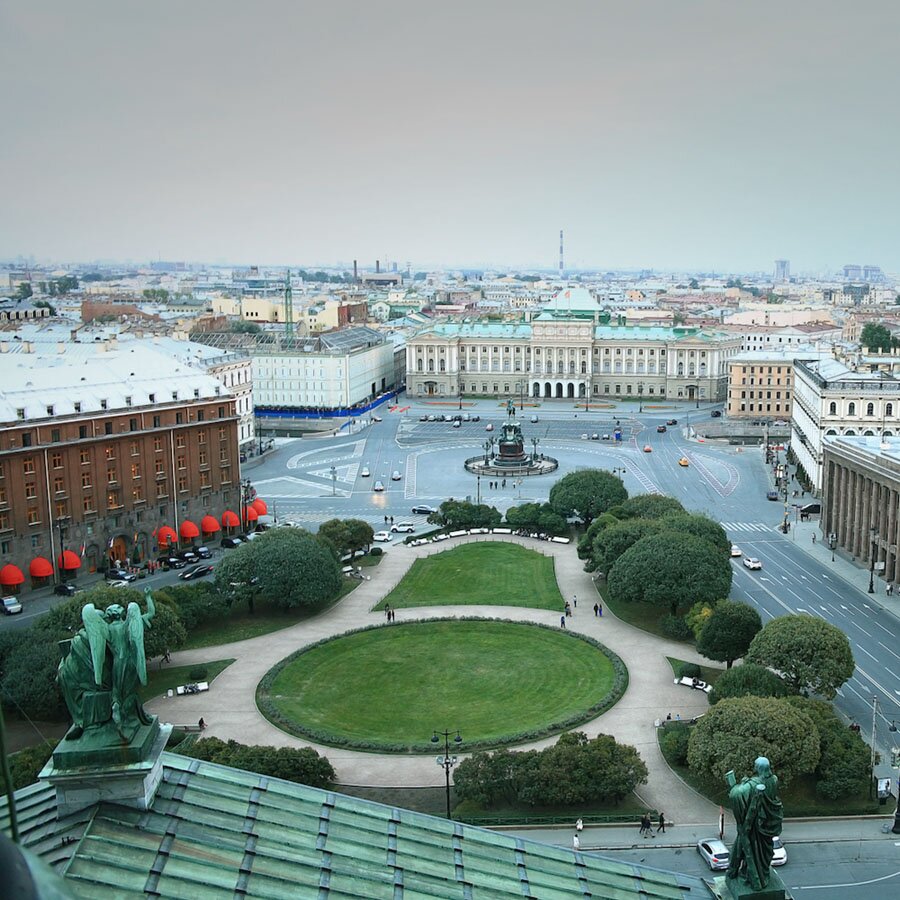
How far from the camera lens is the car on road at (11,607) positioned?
65188 millimetres

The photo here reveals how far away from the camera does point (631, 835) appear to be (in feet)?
128

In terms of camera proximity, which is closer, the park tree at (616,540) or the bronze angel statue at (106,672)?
the bronze angel statue at (106,672)

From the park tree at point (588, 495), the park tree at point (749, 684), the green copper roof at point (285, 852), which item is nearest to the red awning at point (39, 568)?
the park tree at point (588, 495)

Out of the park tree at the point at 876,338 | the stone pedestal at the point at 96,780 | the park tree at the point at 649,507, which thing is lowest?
the park tree at the point at 649,507

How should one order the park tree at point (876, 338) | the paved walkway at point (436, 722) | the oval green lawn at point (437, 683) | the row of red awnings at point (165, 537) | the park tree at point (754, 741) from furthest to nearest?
the park tree at point (876, 338)
the row of red awnings at point (165, 537)
the oval green lawn at point (437, 683)
the paved walkway at point (436, 722)
the park tree at point (754, 741)

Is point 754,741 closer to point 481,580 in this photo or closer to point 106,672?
point 106,672

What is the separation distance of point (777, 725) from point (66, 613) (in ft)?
109

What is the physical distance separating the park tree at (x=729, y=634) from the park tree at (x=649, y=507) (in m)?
22.1

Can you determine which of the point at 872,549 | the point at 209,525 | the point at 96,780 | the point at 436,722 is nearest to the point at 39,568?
the point at 209,525

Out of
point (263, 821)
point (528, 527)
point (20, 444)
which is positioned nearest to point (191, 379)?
point (20, 444)

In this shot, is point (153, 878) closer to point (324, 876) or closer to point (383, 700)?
point (324, 876)

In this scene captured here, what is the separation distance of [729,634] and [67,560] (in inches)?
1681

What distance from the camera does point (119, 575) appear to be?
238 ft

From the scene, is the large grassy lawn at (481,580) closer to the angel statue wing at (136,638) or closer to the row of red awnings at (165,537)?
the row of red awnings at (165,537)
